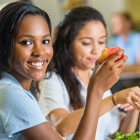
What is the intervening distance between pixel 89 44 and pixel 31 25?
1.89ft

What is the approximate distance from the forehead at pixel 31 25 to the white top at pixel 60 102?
492mm

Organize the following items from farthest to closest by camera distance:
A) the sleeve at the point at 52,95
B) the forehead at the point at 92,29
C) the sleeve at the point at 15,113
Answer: the forehead at the point at 92,29
the sleeve at the point at 52,95
the sleeve at the point at 15,113

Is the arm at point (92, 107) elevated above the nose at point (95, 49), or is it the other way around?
the nose at point (95, 49)

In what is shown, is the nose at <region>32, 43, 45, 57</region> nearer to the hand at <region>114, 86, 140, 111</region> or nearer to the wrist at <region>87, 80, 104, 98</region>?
the wrist at <region>87, 80, 104, 98</region>

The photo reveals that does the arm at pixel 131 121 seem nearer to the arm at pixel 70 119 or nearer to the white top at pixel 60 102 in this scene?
the white top at pixel 60 102

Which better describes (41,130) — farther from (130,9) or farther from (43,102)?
(130,9)

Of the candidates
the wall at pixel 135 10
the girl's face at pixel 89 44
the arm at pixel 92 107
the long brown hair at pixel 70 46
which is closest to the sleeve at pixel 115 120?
→ the long brown hair at pixel 70 46

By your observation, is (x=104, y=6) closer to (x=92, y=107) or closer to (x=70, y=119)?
(x=70, y=119)

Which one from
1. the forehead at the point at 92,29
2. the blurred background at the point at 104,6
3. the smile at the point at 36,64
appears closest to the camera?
the smile at the point at 36,64

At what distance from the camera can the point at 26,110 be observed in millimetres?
747

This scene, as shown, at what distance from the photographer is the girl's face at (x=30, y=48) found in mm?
822

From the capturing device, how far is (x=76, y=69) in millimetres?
1476

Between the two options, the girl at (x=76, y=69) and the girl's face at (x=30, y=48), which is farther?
the girl at (x=76, y=69)

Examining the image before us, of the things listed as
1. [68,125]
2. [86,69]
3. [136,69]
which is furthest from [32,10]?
[136,69]
